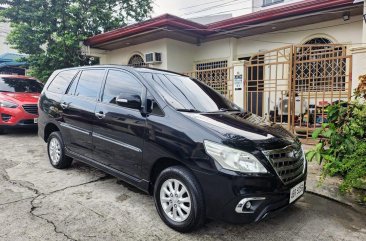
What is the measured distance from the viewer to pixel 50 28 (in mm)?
11109

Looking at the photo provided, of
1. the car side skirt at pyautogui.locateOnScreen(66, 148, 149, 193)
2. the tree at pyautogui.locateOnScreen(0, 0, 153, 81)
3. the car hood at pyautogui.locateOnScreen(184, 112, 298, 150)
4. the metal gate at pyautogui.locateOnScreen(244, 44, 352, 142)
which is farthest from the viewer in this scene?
the tree at pyautogui.locateOnScreen(0, 0, 153, 81)

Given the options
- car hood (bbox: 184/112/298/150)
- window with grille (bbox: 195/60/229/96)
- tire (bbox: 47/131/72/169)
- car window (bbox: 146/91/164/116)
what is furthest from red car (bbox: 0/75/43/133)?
car hood (bbox: 184/112/298/150)

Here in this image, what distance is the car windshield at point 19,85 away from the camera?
8133mm

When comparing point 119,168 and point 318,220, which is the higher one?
point 119,168

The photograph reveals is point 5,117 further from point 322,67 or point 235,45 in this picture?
point 322,67

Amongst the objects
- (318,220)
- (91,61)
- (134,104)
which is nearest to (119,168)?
(134,104)

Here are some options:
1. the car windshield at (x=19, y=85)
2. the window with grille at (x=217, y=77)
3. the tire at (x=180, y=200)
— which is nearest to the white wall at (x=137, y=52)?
the window with grille at (x=217, y=77)

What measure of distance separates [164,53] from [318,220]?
7982 millimetres

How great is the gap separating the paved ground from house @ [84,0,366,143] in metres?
3.02

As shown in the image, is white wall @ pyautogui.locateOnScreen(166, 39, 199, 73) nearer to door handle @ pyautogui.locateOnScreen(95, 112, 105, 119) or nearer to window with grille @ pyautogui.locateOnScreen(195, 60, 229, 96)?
window with grille @ pyautogui.locateOnScreen(195, 60, 229, 96)

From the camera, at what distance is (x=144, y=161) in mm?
Result: 3111

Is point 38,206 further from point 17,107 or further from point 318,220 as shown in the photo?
point 17,107

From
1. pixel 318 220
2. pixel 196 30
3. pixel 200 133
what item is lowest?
pixel 318 220

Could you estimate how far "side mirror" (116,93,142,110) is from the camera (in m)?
3.21
